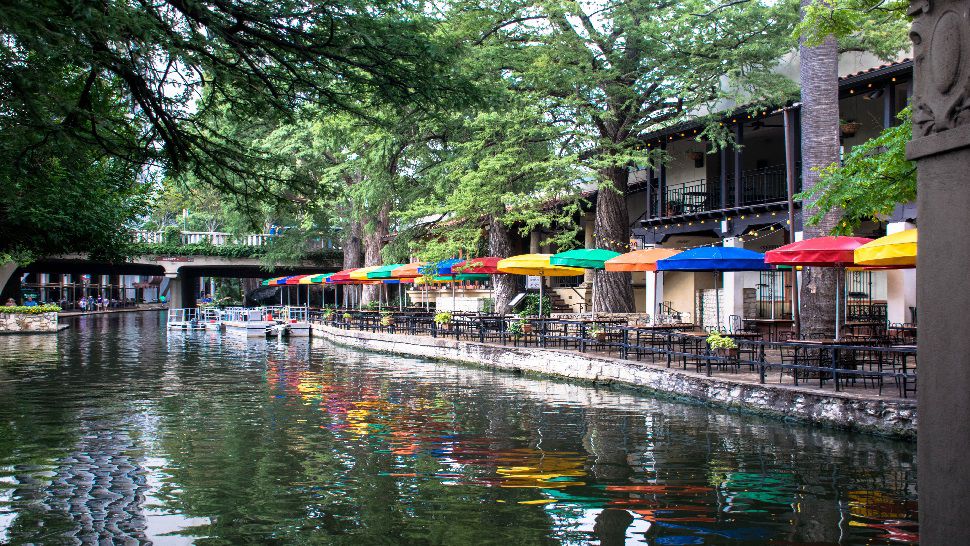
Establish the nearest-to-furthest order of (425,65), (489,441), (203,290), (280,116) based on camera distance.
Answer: (425,65), (280,116), (489,441), (203,290)

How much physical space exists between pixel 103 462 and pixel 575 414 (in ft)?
23.6

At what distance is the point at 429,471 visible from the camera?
9672 millimetres

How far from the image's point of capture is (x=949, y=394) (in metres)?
4.20

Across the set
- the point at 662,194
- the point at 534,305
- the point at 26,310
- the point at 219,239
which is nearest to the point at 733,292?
the point at 662,194

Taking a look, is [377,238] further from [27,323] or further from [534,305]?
[27,323]

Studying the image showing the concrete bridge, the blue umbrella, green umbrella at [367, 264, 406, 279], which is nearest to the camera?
the blue umbrella

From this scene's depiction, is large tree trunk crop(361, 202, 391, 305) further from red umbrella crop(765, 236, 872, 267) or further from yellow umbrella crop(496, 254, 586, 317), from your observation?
red umbrella crop(765, 236, 872, 267)

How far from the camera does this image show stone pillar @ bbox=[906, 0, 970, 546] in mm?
4125

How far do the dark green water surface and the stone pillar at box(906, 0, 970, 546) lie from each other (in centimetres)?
298

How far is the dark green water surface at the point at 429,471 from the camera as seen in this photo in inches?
289

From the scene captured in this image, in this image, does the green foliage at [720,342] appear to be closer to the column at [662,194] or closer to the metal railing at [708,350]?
the metal railing at [708,350]

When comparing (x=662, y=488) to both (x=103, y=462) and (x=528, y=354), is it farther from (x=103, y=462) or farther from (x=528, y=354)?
(x=528, y=354)

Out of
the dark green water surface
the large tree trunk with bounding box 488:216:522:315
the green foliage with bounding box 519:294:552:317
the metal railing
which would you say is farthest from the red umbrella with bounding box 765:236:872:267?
the large tree trunk with bounding box 488:216:522:315

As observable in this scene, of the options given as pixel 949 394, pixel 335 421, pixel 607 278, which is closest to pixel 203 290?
pixel 607 278
